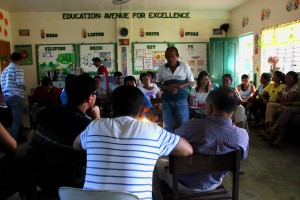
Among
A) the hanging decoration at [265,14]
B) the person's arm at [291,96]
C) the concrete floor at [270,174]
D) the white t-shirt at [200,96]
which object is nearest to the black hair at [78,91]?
the concrete floor at [270,174]

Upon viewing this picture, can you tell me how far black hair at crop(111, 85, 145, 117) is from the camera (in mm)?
1390

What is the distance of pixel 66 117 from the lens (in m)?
1.66

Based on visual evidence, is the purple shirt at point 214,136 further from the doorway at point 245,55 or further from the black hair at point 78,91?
the doorway at point 245,55

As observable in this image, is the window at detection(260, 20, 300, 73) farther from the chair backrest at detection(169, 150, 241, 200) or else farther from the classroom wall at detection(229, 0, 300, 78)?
the chair backrest at detection(169, 150, 241, 200)

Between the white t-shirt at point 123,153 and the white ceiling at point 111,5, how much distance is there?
6.14 meters

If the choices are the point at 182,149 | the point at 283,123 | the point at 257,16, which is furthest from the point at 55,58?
the point at 182,149

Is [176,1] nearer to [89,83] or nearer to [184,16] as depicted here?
[184,16]

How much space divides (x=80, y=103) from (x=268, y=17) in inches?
226

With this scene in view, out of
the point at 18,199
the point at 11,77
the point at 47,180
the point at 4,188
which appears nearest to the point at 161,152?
the point at 47,180

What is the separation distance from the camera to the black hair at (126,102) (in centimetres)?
139

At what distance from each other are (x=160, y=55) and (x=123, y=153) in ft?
23.4

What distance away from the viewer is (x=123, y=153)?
1.22 meters

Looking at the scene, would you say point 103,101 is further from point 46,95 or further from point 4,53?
point 4,53

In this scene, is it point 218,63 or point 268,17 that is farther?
point 218,63
